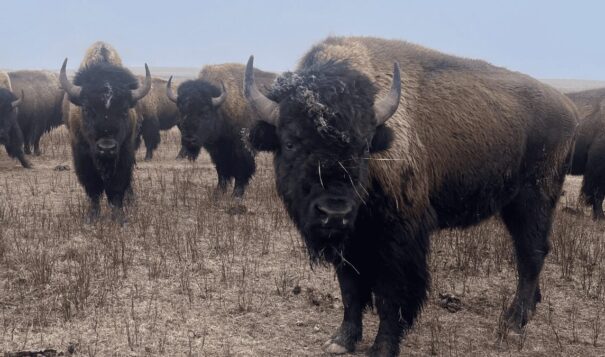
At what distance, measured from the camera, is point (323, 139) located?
376cm

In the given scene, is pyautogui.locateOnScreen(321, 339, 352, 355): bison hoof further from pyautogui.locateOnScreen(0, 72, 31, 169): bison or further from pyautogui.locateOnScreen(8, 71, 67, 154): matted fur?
pyautogui.locateOnScreen(8, 71, 67, 154): matted fur

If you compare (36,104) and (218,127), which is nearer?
(218,127)

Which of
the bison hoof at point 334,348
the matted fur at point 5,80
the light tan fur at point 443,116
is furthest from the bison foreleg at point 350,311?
the matted fur at point 5,80

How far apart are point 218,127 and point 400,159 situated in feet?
22.7

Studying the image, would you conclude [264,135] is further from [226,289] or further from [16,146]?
[16,146]

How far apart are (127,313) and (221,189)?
18.9 feet

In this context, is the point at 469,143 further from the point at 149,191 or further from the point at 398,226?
the point at 149,191

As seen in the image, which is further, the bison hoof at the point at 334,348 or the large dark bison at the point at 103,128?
the large dark bison at the point at 103,128

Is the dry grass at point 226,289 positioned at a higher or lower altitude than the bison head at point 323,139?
lower

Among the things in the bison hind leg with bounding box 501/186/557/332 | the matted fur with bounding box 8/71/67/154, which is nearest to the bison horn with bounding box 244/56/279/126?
the bison hind leg with bounding box 501/186/557/332

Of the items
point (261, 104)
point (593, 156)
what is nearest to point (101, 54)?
point (261, 104)

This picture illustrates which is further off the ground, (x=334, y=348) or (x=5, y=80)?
(x=334, y=348)

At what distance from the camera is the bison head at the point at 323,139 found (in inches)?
146

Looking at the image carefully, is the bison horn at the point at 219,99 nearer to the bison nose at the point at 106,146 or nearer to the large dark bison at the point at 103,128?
the large dark bison at the point at 103,128
